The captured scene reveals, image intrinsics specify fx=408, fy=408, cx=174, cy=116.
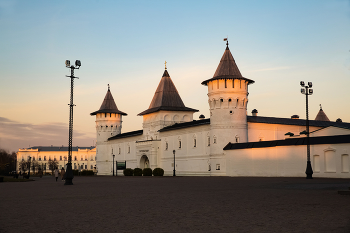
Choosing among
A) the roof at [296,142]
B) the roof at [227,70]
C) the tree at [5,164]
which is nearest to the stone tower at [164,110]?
the roof at [227,70]

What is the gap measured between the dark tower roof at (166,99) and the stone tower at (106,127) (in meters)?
12.6

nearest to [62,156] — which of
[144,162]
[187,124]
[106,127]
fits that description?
[106,127]

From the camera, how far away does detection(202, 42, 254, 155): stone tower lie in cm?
5044

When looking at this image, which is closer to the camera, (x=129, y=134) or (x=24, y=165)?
(x=129, y=134)

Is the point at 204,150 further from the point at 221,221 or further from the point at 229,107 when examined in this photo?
the point at 221,221

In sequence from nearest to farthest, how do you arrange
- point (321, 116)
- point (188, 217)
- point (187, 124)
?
point (188, 217) < point (187, 124) < point (321, 116)

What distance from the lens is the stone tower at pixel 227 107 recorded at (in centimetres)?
5044

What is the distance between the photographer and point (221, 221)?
927 cm

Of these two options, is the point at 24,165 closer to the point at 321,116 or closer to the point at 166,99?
the point at 166,99

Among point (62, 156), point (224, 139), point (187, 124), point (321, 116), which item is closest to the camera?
point (224, 139)

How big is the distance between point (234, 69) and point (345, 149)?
20.5m

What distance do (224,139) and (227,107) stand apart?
156 inches

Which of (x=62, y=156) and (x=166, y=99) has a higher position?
(x=166, y=99)

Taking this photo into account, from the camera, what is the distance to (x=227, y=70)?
51250 millimetres
